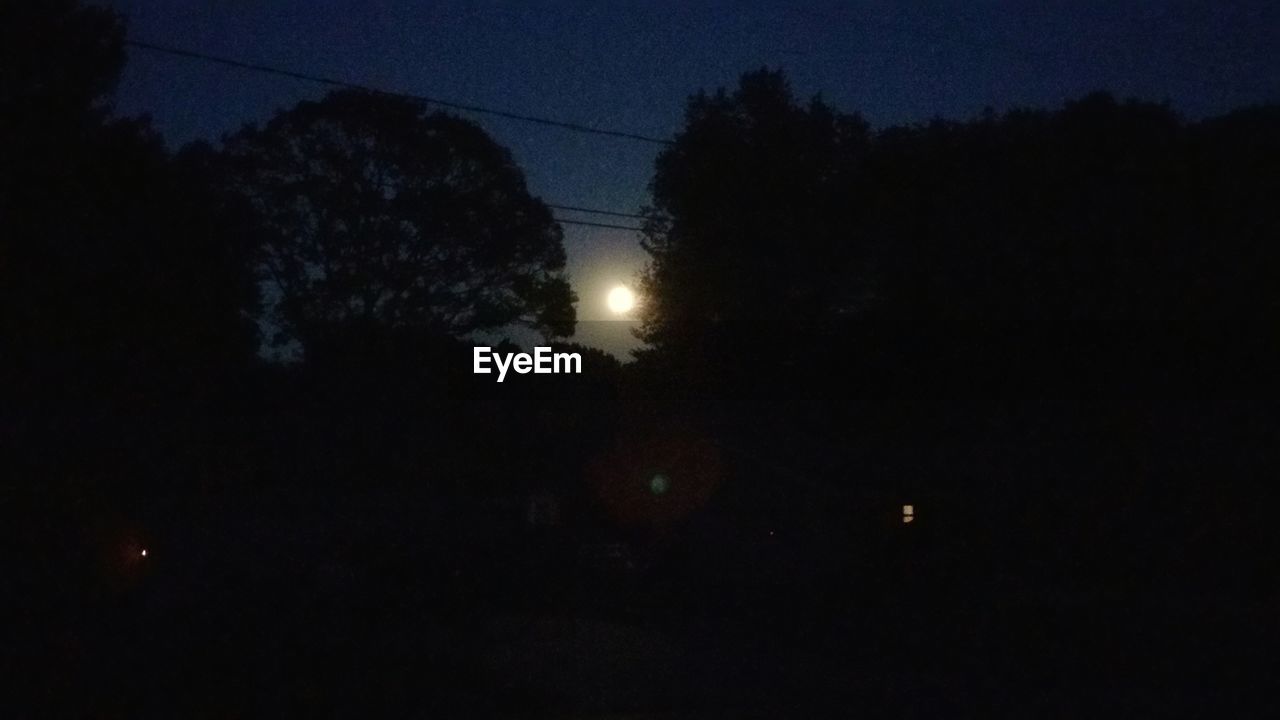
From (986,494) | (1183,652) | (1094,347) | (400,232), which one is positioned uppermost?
(400,232)

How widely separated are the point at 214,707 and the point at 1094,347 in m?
22.8

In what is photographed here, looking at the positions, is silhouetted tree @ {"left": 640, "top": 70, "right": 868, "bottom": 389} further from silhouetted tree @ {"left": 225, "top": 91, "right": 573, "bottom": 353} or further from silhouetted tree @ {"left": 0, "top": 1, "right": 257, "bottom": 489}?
silhouetted tree @ {"left": 0, "top": 1, "right": 257, "bottom": 489}

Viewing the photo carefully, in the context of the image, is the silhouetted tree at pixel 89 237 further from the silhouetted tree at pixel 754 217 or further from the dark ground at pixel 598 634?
the silhouetted tree at pixel 754 217

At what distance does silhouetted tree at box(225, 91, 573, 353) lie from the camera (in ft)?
142

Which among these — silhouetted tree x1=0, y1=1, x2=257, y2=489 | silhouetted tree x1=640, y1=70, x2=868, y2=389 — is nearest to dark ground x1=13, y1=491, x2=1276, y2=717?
silhouetted tree x1=0, y1=1, x2=257, y2=489

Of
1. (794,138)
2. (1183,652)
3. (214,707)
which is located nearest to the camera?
(214,707)

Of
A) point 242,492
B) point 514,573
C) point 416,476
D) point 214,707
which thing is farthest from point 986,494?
point 214,707

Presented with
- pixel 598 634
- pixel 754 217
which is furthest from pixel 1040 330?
pixel 598 634

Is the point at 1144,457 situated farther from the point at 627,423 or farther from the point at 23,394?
the point at 23,394

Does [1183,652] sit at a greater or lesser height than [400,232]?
lesser

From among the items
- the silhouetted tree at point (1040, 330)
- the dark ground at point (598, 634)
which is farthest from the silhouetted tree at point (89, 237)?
the silhouetted tree at point (1040, 330)

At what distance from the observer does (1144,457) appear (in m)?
28.3

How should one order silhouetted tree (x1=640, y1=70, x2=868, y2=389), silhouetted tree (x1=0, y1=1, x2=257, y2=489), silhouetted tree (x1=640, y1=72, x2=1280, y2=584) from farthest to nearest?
silhouetted tree (x1=640, y1=70, x2=868, y2=389), silhouetted tree (x1=640, y1=72, x2=1280, y2=584), silhouetted tree (x1=0, y1=1, x2=257, y2=489)

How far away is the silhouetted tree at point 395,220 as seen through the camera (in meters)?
43.3
